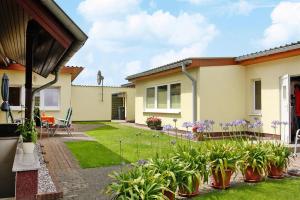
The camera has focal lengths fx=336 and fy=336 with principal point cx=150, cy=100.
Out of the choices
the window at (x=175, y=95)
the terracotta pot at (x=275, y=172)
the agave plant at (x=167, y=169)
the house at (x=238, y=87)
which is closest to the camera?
the agave plant at (x=167, y=169)

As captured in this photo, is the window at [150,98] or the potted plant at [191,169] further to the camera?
the window at [150,98]

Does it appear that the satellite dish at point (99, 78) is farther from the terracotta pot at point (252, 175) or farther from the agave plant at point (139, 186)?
the agave plant at point (139, 186)

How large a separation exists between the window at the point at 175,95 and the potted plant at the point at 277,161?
9.93m

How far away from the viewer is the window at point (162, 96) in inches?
714

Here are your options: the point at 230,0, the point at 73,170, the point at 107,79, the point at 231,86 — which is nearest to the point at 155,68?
the point at 231,86

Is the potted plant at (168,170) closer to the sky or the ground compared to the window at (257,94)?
closer to the ground

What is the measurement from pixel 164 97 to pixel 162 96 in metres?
0.32

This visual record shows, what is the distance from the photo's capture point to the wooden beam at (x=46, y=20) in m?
4.96

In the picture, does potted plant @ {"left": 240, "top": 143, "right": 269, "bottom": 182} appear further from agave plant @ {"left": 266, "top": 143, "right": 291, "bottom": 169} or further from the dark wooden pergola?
the dark wooden pergola

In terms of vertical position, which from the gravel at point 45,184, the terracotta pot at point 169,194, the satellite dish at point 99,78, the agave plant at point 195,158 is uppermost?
the satellite dish at point 99,78

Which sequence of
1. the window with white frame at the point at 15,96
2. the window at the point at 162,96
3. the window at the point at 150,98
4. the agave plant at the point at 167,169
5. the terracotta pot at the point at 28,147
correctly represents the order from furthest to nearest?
the window at the point at 150,98
the window with white frame at the point at 15,96
the window at the point at 162,96
the terracotta pot at the point at 28,147
the agave plant at the point at 167,169

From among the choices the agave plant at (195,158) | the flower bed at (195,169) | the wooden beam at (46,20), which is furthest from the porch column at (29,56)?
the agave plant at (195,158)

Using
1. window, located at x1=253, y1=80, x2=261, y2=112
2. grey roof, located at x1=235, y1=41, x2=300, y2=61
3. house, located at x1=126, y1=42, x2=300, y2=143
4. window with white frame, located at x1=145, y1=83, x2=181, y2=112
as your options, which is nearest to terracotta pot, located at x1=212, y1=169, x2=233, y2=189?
house, located at x1=126, y1=42, x2=300, y2=143

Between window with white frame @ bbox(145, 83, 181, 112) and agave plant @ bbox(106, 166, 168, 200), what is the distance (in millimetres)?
11774
